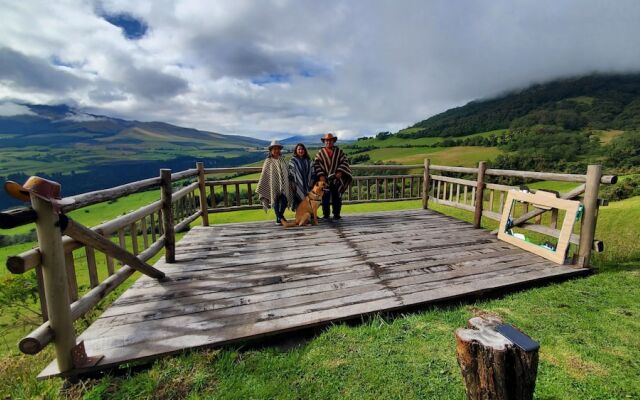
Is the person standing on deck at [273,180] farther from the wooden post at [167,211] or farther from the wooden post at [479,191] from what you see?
the wooden post at [479,191]

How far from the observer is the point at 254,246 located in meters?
5.24

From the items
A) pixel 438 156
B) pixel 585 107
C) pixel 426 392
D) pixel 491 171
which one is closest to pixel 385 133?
pixel 438 156

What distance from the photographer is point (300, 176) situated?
6328 mm

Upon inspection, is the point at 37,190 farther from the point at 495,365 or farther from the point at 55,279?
the point at 495,365

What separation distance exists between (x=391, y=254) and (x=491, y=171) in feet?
8.68

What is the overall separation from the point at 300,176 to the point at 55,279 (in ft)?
15.0

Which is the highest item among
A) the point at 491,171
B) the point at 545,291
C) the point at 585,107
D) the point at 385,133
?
the point at 585,107

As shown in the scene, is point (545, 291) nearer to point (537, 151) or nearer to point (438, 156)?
point (438, 156)

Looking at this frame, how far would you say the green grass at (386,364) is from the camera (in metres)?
2.14

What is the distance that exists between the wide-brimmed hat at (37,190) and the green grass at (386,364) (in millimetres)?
1382

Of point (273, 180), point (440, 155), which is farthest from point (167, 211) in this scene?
point (440, 155)

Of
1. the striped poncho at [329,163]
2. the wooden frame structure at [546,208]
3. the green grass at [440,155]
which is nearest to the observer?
the wooden frame structure at [546,208]

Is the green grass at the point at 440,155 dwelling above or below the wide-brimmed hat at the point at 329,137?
below

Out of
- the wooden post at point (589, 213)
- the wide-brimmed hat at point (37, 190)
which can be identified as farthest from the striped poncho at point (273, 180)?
the wooden post at point (589, 213)
